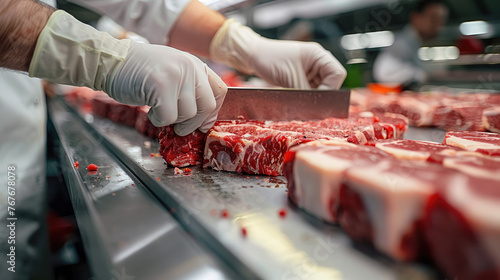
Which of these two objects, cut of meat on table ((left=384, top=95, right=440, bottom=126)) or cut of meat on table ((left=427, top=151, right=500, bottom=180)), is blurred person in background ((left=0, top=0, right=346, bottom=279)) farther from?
cut of meat on table ((left=427, top=151, right=500, bottom=180))

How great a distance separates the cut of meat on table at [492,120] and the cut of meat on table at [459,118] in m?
0.04

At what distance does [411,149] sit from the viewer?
4.21 feet

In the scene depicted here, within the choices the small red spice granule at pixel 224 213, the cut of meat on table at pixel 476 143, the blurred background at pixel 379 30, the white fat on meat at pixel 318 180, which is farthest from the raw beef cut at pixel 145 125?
the blurred background at pixel 379 30

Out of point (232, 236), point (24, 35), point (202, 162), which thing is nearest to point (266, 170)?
point (202, 162)

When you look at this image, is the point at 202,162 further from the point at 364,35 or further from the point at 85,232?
the point at 364,35

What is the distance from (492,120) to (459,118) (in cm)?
27

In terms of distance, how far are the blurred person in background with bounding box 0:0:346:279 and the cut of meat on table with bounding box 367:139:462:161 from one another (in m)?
0.78

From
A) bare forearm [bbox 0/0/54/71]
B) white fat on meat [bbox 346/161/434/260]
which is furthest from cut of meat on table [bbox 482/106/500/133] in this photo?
bare forearm [bbox 0/0/54/71]

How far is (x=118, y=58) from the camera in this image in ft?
4.65

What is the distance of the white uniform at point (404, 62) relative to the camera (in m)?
5.94

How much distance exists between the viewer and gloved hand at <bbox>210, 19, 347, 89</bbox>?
272 centimetres

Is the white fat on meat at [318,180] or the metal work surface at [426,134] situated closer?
the white fat on meat at [318,180]

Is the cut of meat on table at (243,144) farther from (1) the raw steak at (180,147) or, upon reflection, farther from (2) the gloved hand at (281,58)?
(2) the gloved hand at (281,58)

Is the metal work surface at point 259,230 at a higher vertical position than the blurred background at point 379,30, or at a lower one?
lower
